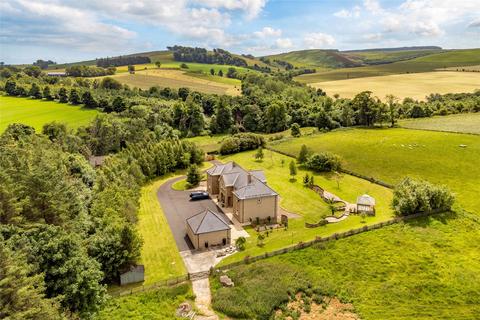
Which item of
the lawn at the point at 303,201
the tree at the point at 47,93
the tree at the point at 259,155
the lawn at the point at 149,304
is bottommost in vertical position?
the lawn at the point at 149,304

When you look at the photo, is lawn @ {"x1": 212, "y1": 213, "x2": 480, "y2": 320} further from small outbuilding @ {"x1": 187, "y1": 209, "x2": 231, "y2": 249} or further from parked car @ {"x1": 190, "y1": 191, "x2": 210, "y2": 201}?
parked car @ {"x1": 190, "y1": 191, "x2": 210, "y2": 201}

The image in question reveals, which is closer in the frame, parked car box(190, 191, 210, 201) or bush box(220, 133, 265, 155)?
parked car box(190, 191, 210, 201)

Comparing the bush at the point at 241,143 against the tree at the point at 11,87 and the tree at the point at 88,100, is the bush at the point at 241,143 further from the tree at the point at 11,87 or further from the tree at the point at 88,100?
the tree at the point at 11,87

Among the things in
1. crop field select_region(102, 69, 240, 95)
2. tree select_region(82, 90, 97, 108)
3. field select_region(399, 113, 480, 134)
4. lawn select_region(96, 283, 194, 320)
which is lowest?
lawn select_region(96, 283, 194, 320)

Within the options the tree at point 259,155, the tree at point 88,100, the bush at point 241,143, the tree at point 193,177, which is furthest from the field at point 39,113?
the tree at point 259,155

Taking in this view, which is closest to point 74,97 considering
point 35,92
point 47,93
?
point 47,93

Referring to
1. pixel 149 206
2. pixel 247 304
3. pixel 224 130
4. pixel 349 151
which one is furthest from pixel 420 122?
pixel 247 304

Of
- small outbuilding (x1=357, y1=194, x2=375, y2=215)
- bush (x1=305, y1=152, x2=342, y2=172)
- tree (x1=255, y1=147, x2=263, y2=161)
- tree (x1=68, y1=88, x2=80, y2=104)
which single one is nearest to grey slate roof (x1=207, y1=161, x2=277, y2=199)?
small outbuilding (x1=357, y1=194, x2=375, y2=215)
